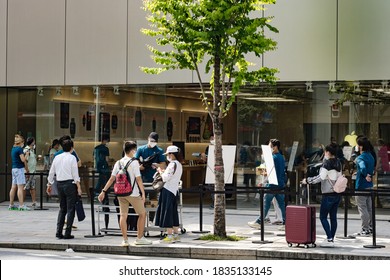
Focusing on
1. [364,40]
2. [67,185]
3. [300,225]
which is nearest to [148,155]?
[67,185]

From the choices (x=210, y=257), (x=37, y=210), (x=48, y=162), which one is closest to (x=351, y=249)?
(x=210, y=257)

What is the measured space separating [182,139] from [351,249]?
1083cm

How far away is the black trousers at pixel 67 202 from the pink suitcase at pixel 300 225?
4407 millimetres

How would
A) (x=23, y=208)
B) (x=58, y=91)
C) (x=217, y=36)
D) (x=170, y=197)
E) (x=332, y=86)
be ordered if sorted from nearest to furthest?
(x=170, y=197)
(x=217, y=36)
(x=332, y=86)
(x=23, y=208)
(x=58, y=91)

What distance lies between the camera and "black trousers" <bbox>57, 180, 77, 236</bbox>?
1736 cm

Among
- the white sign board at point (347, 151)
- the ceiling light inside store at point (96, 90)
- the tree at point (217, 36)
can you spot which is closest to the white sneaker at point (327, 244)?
the tree at point (217, 36)

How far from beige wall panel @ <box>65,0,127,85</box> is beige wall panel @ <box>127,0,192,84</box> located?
206mm

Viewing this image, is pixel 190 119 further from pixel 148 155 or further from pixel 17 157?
pixel 148 155

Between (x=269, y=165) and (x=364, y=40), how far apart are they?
17.1 feet

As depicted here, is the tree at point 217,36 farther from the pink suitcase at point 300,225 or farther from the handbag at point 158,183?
the pink suitcase at point 300,225

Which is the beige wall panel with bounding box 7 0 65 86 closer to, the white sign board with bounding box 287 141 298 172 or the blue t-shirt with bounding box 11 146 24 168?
the blue t-shirt with bounding box 11 146 24 168

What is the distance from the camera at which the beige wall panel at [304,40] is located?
22.4 m

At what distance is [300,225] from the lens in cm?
1568

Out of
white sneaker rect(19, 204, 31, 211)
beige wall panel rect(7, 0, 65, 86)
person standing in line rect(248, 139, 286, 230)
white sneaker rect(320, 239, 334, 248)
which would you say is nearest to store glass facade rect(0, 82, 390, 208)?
beige wall panel rect(7, 0, 65, 86)
